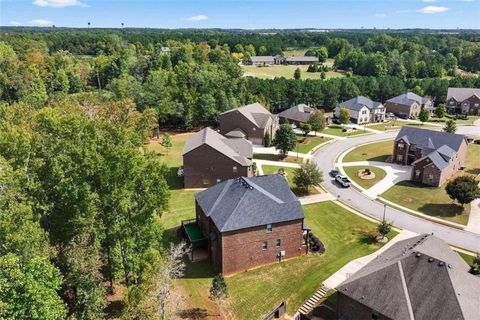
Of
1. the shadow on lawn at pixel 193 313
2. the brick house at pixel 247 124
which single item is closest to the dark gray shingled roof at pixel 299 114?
the brick house at pixel 247 124

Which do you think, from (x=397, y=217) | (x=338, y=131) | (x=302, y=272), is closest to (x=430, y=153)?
(x=397, y=217)

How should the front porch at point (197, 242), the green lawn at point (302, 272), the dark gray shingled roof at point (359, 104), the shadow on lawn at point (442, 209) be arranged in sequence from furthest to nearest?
the dark gray shingled roof at point (359, 104)
the shadow on lawn at point (442, 209)
the front porch at point (197, 242)
the green lawn at point (302, 272)

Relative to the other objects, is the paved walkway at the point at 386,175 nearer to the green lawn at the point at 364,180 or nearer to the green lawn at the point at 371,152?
the green lawn at the point at 364,180

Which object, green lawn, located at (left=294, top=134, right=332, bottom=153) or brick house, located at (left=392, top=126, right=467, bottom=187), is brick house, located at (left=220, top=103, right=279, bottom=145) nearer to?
green lawn, located at (left=294, top=134, right=332, bottom=153)

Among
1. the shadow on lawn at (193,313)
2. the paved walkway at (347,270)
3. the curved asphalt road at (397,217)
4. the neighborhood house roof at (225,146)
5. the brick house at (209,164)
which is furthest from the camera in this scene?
the neighborhood house roof at (225,146)

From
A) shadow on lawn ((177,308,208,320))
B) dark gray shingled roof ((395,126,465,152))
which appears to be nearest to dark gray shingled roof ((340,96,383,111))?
dark gray shingled roof ((395,126,465,152))

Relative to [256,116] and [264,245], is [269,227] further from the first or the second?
[256,116]

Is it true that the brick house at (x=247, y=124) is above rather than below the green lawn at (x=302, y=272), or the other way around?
above
